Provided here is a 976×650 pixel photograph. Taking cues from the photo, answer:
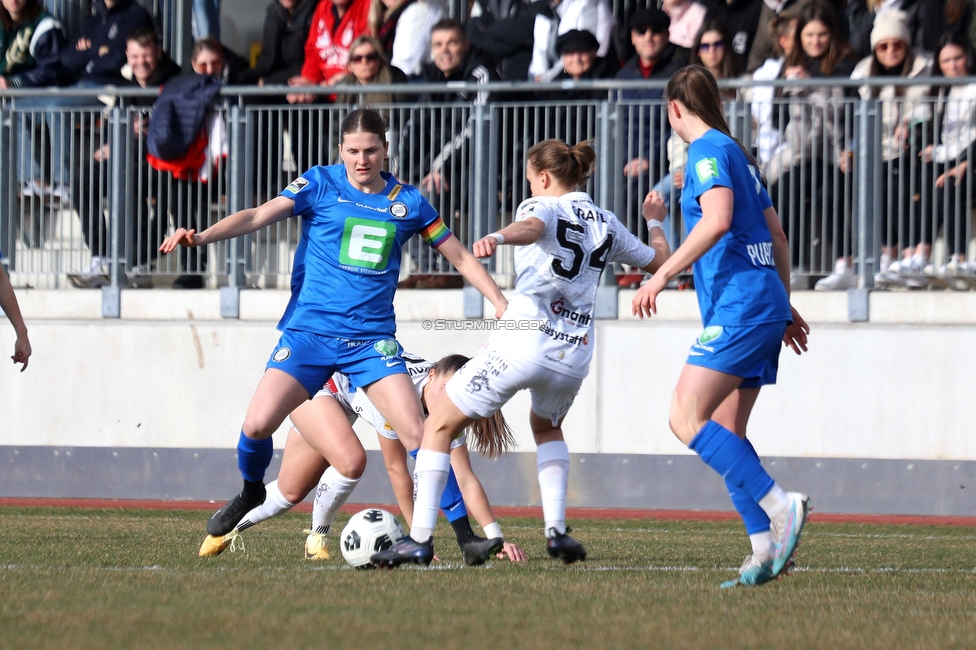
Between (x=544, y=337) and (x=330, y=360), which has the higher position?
(x=544, y=337)

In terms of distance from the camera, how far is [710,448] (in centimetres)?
542

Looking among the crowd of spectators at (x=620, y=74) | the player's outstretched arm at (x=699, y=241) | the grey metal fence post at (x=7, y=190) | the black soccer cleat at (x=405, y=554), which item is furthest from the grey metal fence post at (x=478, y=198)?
the player's outstretched arm at (x=699, y=241)

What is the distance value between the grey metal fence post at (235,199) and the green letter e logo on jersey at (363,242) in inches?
206

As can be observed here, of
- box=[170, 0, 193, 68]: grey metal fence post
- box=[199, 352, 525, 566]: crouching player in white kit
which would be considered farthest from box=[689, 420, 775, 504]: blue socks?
box=[170, 0, 193, 68]: grey metal fence post

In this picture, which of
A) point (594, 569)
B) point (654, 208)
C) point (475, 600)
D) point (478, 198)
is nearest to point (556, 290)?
point (654, 208)

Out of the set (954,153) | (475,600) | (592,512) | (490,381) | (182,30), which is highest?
(182,30)

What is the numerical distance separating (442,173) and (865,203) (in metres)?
3.52

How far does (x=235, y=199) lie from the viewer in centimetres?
1172

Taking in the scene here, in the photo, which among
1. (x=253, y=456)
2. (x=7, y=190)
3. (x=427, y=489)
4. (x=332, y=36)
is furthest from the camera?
(x=332, y=36)

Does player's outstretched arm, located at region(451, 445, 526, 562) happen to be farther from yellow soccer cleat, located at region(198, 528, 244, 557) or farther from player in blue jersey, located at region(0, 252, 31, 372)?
player in blue jersey, located at region(0, 252, 31, 372)

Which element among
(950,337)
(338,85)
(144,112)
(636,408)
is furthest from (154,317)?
(950,337)

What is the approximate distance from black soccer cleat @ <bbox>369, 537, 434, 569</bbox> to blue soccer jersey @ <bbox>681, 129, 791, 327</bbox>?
1.57m

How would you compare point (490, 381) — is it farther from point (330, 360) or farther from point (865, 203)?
point (865, 203)

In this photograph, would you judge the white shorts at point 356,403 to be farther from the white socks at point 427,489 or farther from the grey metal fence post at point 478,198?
the grey metal fence post at point 478,198
